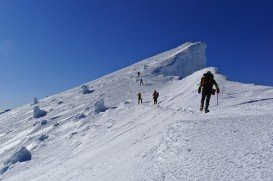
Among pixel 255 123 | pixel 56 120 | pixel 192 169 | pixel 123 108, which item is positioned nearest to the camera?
pixel 192 169

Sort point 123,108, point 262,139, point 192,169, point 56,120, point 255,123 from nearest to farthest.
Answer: point 192,169
point 262,139
point 255,123
point 123,108
point 56,120

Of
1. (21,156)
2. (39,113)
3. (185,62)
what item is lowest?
(21,156)

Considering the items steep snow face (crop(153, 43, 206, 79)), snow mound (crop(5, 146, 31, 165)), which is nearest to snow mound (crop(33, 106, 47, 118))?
snow mound (crop(5, 146, 31, 165))

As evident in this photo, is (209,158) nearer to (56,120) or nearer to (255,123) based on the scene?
(255,123)

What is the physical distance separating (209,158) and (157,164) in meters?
1.64

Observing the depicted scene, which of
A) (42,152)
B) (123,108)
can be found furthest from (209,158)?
(123,108)

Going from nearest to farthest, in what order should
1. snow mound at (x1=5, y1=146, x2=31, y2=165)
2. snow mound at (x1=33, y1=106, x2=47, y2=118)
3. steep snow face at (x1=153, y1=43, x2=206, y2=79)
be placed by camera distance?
snow mound at (x1=5, y1=146, x2=31, y2=165) → snow mound at (x1=33, y1=106, x2=47, y2=118) → steep snow face at (x1=153, y1=43, x2=206, y2=79)

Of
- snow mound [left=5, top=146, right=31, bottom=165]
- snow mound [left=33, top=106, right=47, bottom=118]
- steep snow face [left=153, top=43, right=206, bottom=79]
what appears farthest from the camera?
steep snow face [left=153, top=43, right=206, bottom=79]

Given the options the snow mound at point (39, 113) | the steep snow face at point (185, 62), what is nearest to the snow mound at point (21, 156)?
the snow mound at point (39, 113)

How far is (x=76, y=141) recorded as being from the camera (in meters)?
31.6

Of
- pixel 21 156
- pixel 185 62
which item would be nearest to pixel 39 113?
pixel 21 156

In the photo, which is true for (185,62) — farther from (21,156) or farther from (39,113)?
(21,156)

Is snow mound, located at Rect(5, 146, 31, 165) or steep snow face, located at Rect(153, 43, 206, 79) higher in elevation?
steep snow face, located at Rect(153, 43, 206, 79)

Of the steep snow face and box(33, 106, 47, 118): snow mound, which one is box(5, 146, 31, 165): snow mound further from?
the steep snow face
